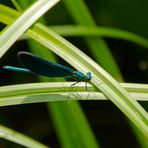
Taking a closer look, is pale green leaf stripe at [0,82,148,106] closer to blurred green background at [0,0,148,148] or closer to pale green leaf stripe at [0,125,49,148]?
pale green leaf stripe at [0,125,49,148]

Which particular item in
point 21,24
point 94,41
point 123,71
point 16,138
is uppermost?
point 123,71

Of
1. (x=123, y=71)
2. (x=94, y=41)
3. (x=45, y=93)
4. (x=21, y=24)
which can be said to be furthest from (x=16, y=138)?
(x=123, y=71)

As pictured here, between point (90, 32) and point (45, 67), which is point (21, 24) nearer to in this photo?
point (45, 67)

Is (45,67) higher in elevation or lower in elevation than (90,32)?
lower

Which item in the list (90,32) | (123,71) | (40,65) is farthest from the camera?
(123,71)

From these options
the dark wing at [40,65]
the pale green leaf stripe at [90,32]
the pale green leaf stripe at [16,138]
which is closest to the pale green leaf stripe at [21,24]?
the dark wing at [40,65]

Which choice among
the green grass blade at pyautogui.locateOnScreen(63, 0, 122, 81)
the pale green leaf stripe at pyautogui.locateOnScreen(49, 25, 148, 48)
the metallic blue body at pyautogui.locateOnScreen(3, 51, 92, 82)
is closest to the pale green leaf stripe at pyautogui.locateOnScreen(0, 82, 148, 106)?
the metallic blue body at pyautogui.locateOnScreen(3, 51, 92, 82)
